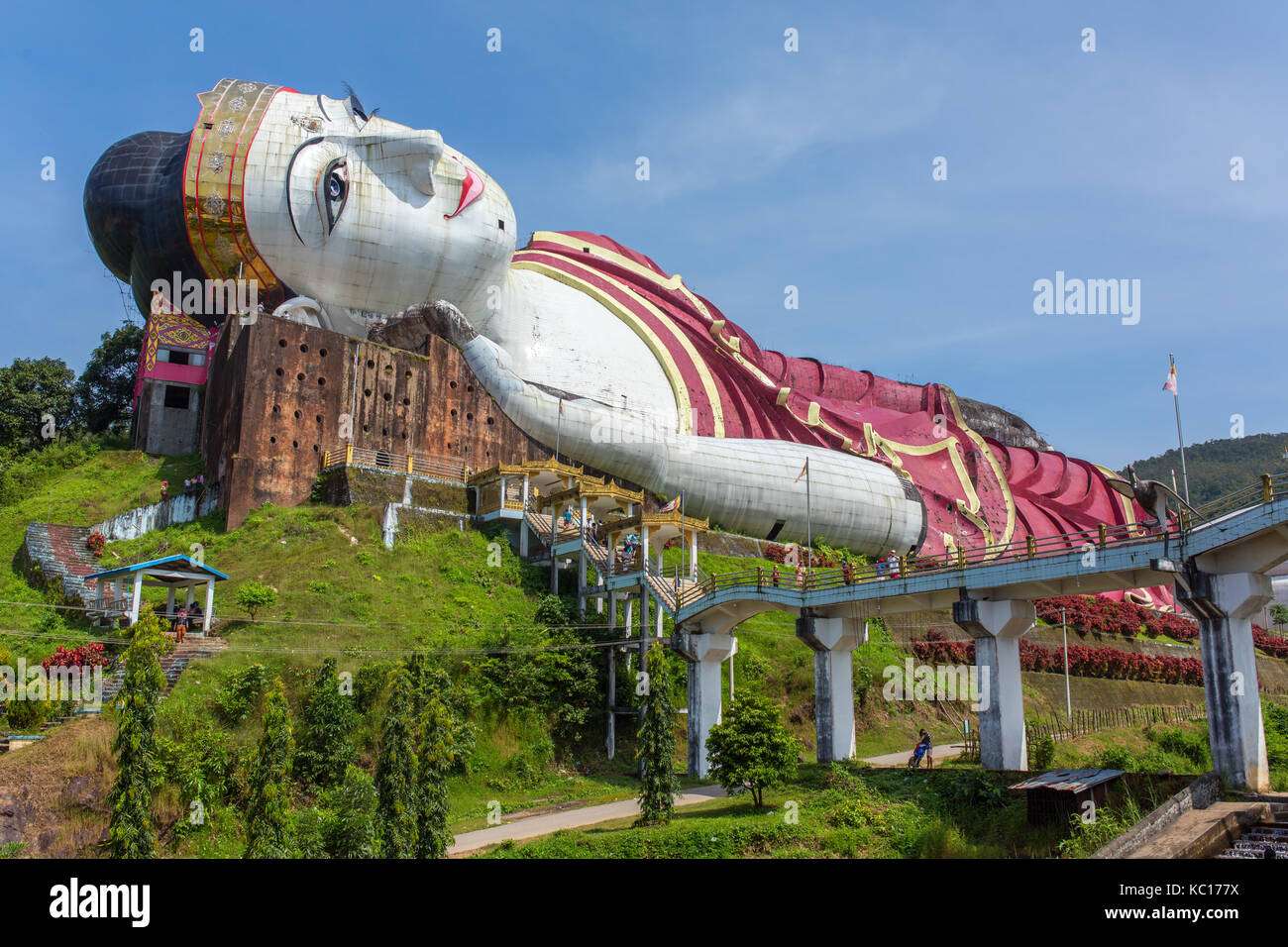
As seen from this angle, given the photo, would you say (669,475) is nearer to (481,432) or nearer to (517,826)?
(481,432)

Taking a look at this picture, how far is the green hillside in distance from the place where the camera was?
4373 inches

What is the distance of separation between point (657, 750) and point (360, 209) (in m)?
21.4

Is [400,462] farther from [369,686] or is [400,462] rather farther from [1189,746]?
[1189,746]

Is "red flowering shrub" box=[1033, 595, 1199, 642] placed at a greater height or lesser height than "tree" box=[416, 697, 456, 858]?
greater

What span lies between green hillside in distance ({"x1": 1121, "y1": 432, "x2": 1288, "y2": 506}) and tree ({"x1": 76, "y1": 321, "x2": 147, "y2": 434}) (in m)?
93.3

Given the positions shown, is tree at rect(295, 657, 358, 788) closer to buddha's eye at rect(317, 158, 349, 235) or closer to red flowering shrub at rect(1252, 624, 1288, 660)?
buddha's eye at rect(317, 158, 349, 235)

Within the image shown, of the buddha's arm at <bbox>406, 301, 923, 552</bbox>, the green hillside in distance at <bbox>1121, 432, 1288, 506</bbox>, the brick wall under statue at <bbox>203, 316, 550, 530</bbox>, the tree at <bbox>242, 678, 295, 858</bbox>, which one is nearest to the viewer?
the tree at <bbox>242, 678, 295, 858</bbox>

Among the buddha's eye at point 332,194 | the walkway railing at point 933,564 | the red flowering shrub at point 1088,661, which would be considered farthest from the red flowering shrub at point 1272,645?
the buddha's eye at point 332,194

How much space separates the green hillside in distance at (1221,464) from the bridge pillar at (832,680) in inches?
3795

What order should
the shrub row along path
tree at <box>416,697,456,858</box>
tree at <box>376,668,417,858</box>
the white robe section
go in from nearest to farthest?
tree at <box>376,668,417,858</box> → tree at <box>416,697,456,858</box> → the shrub row along path → the white robe section

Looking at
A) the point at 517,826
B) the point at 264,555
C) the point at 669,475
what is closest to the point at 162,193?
the point at 264,555

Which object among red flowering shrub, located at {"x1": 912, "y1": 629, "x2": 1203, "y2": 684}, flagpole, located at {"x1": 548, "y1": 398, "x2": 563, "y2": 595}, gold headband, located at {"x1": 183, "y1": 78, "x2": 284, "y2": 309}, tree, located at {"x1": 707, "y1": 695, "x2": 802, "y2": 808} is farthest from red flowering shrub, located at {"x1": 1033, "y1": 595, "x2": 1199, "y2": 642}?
gold headband, located at {"x1": 183, "y1": 78, "x2": 284, "y2": 309}

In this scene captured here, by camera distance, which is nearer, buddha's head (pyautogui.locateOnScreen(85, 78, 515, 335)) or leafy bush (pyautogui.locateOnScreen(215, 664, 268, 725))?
leafy bush (pyautogui.locateOnScreen(215, 664, 268, 725))

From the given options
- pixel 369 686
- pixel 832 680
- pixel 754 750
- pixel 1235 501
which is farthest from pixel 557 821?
pixel 1235 501
